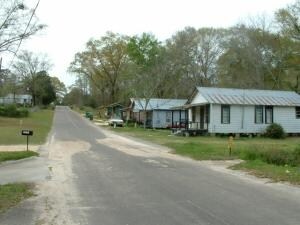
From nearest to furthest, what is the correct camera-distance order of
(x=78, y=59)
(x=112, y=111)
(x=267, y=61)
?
(x=267, y=61) → (x=112, y=111) → (x=78, y=59)

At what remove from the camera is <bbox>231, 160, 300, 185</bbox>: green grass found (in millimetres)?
15302

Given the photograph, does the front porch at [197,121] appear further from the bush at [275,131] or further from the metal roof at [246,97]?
the bush at [275,131]

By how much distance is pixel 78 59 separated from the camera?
10906cm

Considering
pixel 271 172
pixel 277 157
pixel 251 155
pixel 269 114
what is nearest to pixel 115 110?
pixel 269 114

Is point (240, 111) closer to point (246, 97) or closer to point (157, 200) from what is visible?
point (246, 97)

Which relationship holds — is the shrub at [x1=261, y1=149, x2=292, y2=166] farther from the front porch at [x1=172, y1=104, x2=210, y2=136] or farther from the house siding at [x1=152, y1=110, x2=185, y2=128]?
the house siding at [x1=152, y1=110, x2=185, y2=128]

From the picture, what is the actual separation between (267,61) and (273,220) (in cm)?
6536

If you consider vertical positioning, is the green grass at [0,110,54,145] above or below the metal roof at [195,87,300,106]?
below

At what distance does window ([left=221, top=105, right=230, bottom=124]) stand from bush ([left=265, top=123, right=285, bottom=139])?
12.7 ft

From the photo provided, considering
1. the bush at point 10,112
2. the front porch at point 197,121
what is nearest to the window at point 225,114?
the front porch at point 197,121

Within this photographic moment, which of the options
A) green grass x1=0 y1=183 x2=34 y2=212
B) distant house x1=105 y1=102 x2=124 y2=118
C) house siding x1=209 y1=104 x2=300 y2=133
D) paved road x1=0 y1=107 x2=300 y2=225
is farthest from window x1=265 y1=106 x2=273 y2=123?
distant house x1=105 y1=102 x2=124 y2=118

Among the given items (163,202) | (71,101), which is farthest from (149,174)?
(71,101)

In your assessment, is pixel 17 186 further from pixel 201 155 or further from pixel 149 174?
pixel 201 155

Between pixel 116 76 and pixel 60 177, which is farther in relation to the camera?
pixel 116 76
